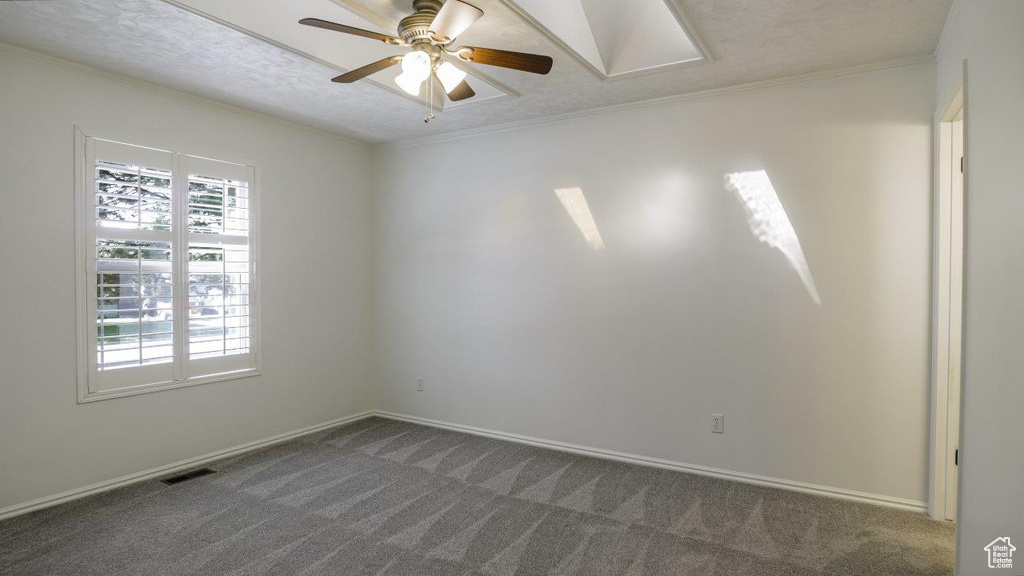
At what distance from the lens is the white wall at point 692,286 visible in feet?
11.0

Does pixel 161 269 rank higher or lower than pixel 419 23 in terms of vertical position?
lower

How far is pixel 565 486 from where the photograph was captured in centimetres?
369

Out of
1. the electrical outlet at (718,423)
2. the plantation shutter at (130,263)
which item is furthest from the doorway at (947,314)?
the plantation shutter at (130,263)

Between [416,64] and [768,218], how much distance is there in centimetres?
249

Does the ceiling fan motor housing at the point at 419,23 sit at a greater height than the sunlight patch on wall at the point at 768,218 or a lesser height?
greater

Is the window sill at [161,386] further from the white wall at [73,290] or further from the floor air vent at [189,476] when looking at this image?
the floor air vent at [189,476]

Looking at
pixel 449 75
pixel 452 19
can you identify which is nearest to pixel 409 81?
pixel 449 75

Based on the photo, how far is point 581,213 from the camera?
14.4ft

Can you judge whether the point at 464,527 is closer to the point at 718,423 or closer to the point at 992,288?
the point at 718,423

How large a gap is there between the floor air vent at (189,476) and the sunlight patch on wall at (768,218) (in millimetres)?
4129

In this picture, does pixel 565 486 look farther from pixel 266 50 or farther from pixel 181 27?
pixel 181 27

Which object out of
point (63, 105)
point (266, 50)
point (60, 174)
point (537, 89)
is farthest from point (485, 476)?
point (63, 105)

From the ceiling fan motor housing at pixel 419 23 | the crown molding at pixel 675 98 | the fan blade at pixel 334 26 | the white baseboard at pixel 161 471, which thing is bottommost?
the white baseboard at pixel 161 471

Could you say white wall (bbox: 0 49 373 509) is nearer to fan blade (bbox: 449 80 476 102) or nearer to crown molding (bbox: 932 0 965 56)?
fan blade (bbox: 449 80 476 102)
